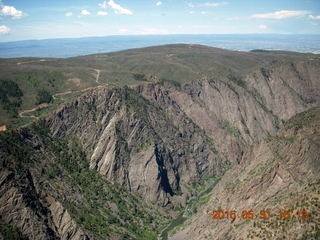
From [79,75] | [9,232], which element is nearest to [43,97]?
[79,75]

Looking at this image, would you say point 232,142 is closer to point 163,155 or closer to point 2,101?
point 163,155

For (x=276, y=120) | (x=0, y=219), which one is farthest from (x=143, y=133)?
(x=276, y=120)

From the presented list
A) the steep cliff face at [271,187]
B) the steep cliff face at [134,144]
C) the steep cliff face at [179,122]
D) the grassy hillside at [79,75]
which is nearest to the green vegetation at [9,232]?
the grassy hillside at [79,75]

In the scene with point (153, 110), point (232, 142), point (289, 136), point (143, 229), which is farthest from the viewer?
point (232, 142)

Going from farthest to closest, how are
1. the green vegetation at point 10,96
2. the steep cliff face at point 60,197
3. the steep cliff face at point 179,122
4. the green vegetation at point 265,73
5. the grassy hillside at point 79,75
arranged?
the green vegetation at point 265,73 → the grassy hillside at point 79,75 → the steep cliff face at point 179,122 → the green vegetation at point 10,96 → the steep cliff face at point 60,197

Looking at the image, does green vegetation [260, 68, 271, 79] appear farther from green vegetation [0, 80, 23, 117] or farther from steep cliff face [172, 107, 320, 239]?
green vegetation [0, 80, 23, 117]

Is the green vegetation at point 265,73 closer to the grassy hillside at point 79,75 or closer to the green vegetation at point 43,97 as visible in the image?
the grassy hillside at point 79,75

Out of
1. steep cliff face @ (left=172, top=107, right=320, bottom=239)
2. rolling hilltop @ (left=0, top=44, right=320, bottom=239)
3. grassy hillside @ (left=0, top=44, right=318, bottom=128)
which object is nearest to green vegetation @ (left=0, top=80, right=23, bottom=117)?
rolling hilltop @ (left=0, top=44, right=320, bottom=239)
